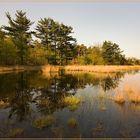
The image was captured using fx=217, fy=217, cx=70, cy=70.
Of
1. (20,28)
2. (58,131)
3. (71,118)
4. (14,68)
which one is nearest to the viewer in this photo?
(58,131)

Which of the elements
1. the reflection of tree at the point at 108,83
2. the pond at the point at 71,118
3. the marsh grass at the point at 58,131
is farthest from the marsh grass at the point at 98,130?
the reflection of tree at the point at 108,83

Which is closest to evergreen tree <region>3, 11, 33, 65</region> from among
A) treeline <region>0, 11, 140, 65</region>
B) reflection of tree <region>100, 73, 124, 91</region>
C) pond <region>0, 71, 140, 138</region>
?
treeline <region>0, 11, 140, 65</region>

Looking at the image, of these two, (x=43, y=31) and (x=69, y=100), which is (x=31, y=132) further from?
(x=43, y=31)

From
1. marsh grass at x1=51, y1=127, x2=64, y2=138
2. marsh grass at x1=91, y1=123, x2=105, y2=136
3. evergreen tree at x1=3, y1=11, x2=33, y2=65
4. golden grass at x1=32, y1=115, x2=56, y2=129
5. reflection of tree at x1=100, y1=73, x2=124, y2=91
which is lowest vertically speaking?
reflection of tree at x1=100, y1=73, x2=124, y2=91

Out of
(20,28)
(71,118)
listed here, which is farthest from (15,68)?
(71,118)

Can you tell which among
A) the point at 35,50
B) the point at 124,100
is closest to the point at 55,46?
the point at 35,50

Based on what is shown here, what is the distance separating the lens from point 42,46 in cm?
6269

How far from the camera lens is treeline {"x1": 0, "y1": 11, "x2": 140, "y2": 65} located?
1975 inches

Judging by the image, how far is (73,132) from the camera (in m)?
8.34

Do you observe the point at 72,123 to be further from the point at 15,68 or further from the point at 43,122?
the point at 15,68

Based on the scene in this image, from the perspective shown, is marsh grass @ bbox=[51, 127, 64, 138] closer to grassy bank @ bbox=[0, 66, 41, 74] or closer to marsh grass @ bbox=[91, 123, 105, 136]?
marsh grass @ bbox=[91, 123, 105, 136]

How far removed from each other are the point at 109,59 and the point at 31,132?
71.0 m

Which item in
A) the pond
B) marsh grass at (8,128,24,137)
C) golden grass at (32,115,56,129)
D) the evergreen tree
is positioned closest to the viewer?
marsh grass at (8,128,24,137)

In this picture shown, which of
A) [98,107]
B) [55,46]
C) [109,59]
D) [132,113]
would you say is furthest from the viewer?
[109,59]
